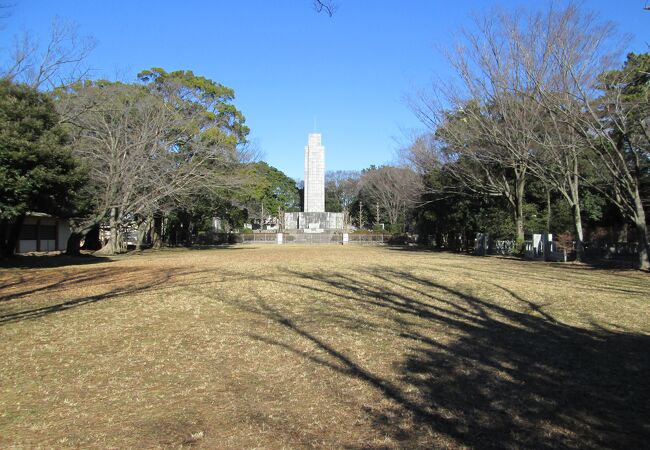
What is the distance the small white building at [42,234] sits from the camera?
27531 mm

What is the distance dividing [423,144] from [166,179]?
14.0 meters

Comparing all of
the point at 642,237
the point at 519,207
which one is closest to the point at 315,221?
the point at 519,207

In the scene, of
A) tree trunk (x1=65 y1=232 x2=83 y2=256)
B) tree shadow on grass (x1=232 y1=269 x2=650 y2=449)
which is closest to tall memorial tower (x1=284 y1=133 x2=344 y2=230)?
tree trunk (x1=65 y1=232 x2=83 y2=256)

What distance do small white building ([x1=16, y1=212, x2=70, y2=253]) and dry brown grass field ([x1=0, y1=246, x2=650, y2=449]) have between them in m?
19.3

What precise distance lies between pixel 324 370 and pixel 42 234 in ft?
95.3

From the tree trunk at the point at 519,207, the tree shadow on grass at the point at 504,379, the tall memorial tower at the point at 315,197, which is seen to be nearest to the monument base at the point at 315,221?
the tall memorial tower at the point at 315,197

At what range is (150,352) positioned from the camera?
6.03m

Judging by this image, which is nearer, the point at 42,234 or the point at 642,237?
the point at 642,237

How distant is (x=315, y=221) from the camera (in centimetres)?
6128

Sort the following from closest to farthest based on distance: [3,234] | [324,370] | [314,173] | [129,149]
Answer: [324,370], [3,234], [129,149], [314,173]

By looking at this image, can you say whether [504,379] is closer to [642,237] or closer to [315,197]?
[642,237]

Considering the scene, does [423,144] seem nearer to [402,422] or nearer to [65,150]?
[65,150]

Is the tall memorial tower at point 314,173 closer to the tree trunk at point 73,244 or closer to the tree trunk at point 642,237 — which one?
the tree trunk at point 73,244

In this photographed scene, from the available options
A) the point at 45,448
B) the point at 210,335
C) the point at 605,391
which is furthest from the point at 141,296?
the point at 605,391
